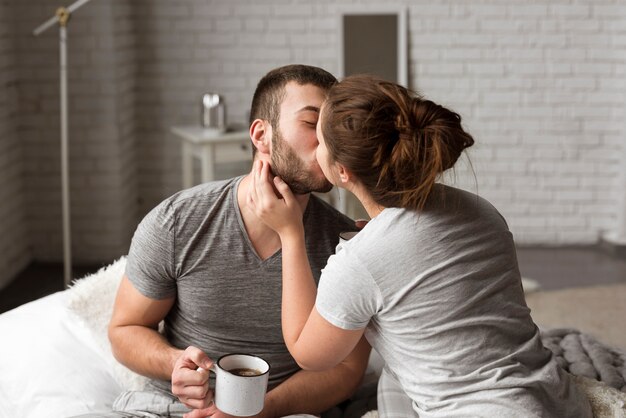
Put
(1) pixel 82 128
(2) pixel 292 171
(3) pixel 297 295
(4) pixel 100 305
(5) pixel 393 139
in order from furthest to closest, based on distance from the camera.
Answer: (1) pixel 82 128
(4) pixel 100 305
(2) pixel 292 171
(3) pixel 297 295
(5) pixel 393 139

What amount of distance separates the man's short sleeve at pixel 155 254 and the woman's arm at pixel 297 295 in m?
0.22

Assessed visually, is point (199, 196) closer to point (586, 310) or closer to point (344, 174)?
point (344, 174)

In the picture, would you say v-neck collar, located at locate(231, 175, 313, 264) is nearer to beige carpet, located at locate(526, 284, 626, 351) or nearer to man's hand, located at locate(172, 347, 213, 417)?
man's hand, located at locate(172, 347, 213, 417)

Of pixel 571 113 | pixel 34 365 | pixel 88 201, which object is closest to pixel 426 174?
pixel 34 365

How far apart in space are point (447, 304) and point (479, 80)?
353 cm

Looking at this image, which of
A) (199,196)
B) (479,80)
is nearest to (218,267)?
(199,196)

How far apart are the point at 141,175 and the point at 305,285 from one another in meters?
3.49

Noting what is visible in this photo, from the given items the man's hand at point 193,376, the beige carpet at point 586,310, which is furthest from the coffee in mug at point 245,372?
the beige carpet at point 586,310

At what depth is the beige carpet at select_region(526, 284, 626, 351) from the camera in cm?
365

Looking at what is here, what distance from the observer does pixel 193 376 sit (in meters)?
1.54

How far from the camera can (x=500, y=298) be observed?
1.45m

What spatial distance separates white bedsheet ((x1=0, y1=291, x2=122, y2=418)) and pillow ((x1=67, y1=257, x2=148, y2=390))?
0.01 metres

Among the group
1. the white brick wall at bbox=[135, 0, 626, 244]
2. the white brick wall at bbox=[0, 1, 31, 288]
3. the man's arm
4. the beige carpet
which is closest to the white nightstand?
the white brick wall at bbox=[135, 0, 626, 244]

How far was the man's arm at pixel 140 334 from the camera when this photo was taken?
5.84ft
